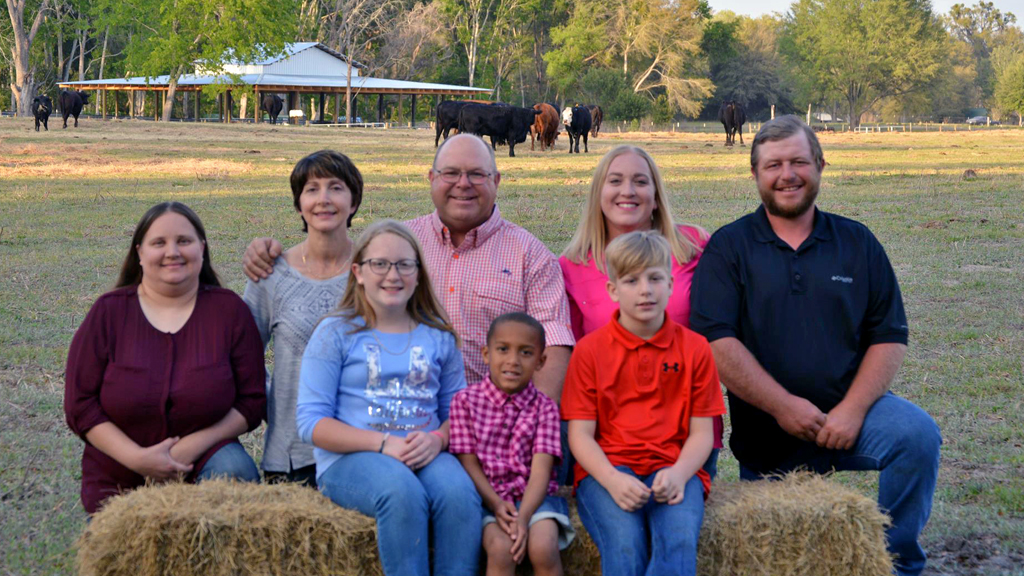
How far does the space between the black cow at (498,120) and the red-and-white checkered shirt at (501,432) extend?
26381 millimetres

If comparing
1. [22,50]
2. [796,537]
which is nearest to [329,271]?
[796,537]

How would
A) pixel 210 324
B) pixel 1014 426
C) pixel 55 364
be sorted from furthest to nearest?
pixel 55 364
pixel 1014 426
pixel 210 324

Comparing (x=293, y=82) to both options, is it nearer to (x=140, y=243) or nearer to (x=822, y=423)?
(x=140, y=243)

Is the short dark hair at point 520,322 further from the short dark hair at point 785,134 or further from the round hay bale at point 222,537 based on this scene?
the short dark hair at point 785,134

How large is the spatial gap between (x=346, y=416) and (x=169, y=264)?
880mm

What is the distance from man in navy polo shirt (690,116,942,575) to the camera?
383 cm

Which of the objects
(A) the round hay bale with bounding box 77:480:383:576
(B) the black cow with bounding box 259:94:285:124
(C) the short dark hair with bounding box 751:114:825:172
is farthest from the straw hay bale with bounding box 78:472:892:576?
(B) the black cow with bounding box 259:94:285:124

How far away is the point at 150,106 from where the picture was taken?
6338 centimetres

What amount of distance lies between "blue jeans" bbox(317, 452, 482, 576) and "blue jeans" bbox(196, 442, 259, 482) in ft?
1.75

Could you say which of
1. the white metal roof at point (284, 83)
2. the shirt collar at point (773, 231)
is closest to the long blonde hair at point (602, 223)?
the shirt collar at point (773, 231)

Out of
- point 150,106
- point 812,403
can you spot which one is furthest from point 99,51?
point 812,403

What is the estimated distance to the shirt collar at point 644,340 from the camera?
355 cm

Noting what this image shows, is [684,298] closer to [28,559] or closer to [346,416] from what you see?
[346,416]

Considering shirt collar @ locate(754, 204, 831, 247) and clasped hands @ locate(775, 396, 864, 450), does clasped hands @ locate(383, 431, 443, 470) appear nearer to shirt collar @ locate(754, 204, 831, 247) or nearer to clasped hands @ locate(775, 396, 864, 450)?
clasped hands @ locate(775, 396, 864, 450)
